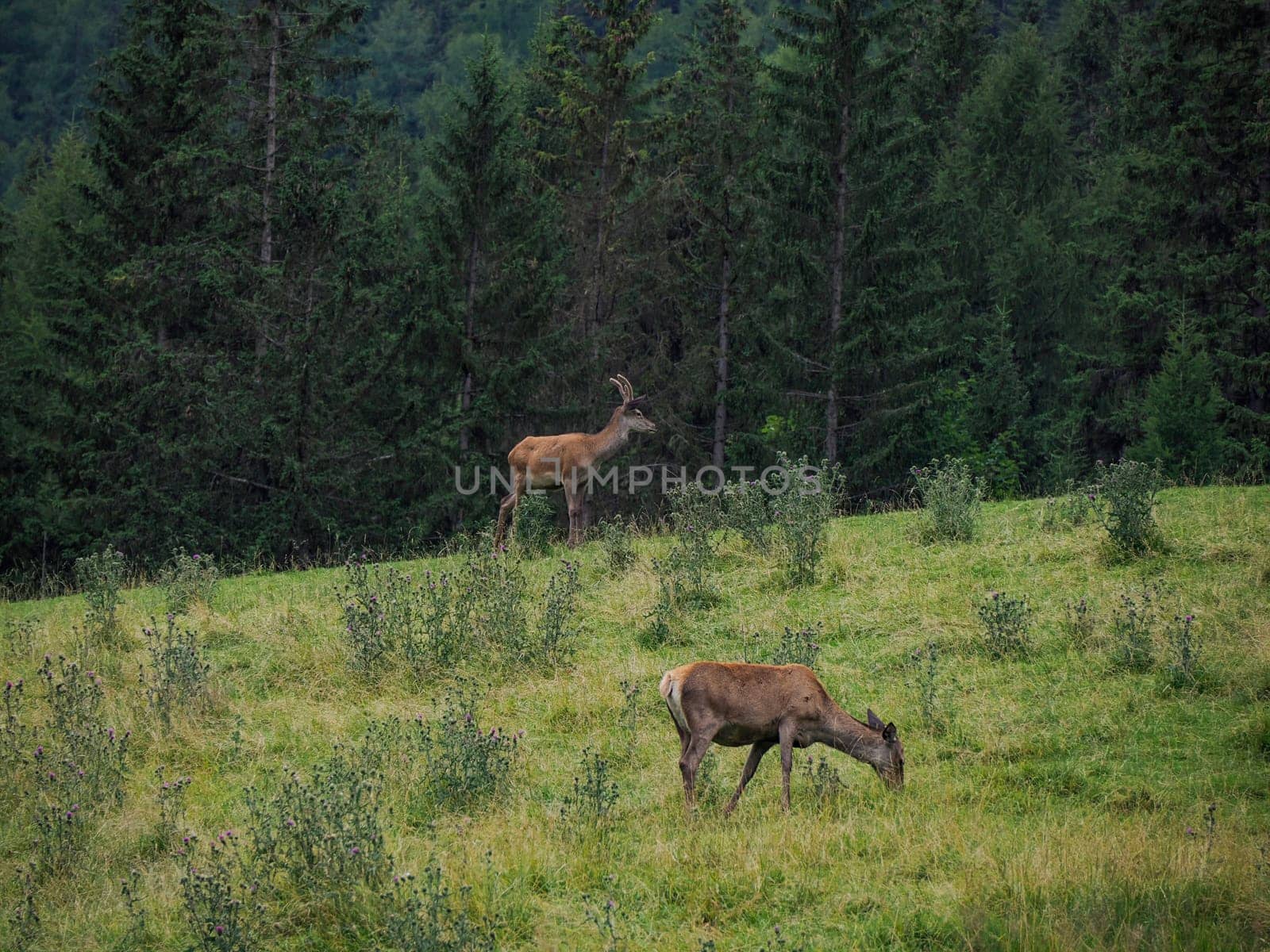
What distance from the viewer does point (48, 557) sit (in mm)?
34469

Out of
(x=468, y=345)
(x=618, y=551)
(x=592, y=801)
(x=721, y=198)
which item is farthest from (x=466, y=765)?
(x=721, y=198)

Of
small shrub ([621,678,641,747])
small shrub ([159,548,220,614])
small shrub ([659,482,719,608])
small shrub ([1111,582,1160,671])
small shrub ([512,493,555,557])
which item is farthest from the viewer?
small shrub ([512,493,555,557])

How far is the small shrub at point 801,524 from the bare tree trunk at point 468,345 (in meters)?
16.5

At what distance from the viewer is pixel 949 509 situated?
569 inches

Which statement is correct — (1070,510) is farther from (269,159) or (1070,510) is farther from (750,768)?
(269,159)

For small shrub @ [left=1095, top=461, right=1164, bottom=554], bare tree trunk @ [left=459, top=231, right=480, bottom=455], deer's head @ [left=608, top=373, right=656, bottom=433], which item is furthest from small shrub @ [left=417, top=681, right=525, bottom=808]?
bare tree trunk @ [left=459, top=231, right=480, bottom=455]

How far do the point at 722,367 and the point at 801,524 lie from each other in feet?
62.4

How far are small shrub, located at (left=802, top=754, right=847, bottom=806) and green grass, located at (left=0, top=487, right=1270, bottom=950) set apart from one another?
8 cm

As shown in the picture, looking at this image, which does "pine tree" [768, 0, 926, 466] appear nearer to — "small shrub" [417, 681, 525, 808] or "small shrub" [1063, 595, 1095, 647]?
"small shrub" [1063, 595, 1095, 647]

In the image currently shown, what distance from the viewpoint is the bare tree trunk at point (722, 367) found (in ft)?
104

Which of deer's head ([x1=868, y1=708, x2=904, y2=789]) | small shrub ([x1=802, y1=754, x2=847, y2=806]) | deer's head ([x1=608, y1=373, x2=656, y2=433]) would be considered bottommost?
small shrub ([x1=802, y1=754, x2=847, y2=806])

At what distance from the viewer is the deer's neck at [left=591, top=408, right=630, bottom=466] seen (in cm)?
1889

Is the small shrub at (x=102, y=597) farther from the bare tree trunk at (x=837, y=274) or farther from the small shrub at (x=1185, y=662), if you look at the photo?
the bare tree trunk at (x=837, y=274)

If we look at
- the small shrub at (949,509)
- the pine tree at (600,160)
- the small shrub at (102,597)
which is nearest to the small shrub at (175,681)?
the small shrub at (102,597)
